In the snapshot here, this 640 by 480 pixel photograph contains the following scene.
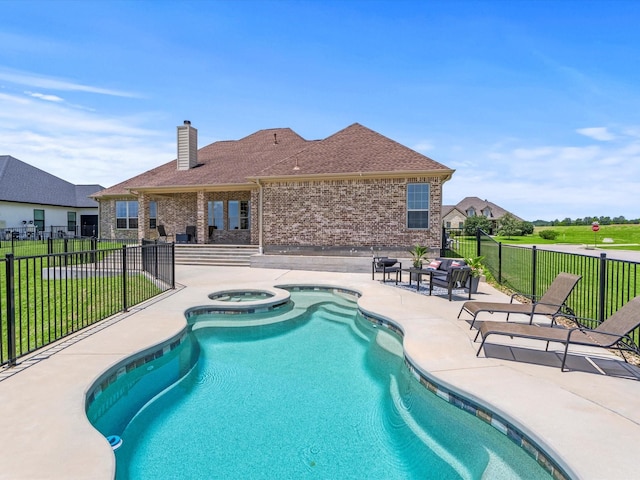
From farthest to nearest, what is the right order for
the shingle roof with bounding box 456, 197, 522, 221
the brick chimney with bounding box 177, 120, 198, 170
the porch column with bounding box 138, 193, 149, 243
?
the shingle roof with bounding box 456, 197, 522, 221, the brick chimney with bounding box 177, 120, 198, 170, the porch column with bounding box 138, 193, 149, 243

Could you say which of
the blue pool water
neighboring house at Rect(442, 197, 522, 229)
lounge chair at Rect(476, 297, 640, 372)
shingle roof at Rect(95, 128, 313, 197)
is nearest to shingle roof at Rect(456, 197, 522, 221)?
neighboring house at Rect(442, 197, 522, 229)

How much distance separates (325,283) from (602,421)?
8487 mm

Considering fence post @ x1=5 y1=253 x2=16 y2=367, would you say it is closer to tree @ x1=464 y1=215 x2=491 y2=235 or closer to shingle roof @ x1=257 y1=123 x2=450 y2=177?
shingle roof @ x1=257 y1=123 x2=450 y2=177

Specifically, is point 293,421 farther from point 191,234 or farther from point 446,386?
point 191,234

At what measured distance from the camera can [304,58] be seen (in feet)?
50.2

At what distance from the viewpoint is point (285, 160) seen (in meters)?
18.3

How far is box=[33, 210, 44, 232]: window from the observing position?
1161 inches

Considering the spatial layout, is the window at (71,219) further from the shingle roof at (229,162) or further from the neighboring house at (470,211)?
the neighboring house at (470,211)

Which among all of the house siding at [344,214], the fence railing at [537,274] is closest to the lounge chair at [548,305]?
the fence railing at [537,274]

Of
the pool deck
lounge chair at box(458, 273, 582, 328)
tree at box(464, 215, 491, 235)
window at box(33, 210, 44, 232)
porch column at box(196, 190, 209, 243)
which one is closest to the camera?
the pool deck

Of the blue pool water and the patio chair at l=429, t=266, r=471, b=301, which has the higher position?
the patio chair at l=429, t=266, r=471, b=301

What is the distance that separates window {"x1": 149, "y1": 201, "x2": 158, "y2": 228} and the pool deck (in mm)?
16227

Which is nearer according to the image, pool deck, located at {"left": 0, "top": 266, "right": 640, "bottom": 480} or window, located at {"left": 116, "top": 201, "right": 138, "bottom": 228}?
pool deck, located at {"left": 0, "top": 266, "right": 640, "bottom": 480}

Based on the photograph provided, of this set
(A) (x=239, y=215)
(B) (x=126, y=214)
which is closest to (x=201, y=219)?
(A) (x=239, y=215)
